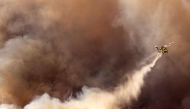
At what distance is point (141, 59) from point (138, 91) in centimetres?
529

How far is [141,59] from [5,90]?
2157 cm

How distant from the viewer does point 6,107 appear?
36.2m

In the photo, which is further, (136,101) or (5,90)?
(136,101)

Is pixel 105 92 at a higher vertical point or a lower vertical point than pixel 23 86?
lower

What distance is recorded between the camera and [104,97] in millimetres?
40781

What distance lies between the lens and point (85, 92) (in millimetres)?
41438

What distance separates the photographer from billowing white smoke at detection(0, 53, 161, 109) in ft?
125

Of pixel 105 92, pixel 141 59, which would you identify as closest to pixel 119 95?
pixel 105 92

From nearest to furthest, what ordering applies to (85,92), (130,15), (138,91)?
(85,92), (138,91), (130,15)

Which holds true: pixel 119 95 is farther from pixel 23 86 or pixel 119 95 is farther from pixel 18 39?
pixel 18 39

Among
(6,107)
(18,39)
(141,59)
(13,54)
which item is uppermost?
(18,39)

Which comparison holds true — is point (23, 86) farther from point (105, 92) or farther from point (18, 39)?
point (105, 92)

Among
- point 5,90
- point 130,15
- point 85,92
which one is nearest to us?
point 5,90

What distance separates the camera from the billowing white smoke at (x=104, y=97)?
3821 cm
